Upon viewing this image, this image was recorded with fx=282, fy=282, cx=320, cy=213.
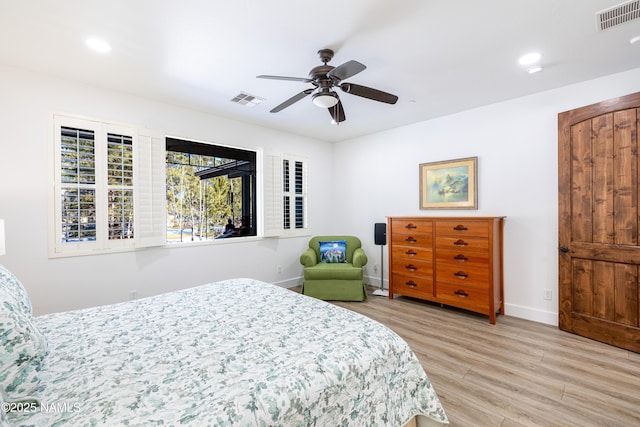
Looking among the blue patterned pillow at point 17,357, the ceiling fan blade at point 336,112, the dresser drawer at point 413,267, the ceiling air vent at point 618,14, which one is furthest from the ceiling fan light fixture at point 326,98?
the dresser drawer at point 413,267

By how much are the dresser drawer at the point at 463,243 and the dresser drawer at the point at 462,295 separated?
47 cm

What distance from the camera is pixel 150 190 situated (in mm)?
3328

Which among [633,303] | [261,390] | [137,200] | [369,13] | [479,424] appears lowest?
[479,424]

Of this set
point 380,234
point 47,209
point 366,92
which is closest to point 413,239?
point 380,234

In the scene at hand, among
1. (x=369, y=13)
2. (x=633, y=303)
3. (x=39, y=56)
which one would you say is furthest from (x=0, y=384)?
(x=633, y=303)

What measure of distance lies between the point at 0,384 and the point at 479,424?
7.50ft

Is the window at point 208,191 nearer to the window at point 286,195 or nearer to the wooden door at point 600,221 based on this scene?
the window at point 286,195

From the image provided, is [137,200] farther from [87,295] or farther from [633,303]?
[633,303]

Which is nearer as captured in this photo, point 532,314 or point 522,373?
point 522,373

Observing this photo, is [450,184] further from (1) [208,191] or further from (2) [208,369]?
(2) [208,369]

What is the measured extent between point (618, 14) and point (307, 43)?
2173mm

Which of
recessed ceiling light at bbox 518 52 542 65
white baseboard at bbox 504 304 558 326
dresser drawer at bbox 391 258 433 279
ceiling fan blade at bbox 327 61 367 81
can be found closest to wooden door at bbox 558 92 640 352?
white baseboard at bbox 504 304 558 326

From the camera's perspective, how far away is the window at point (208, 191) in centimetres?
396

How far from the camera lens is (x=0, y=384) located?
942mm
